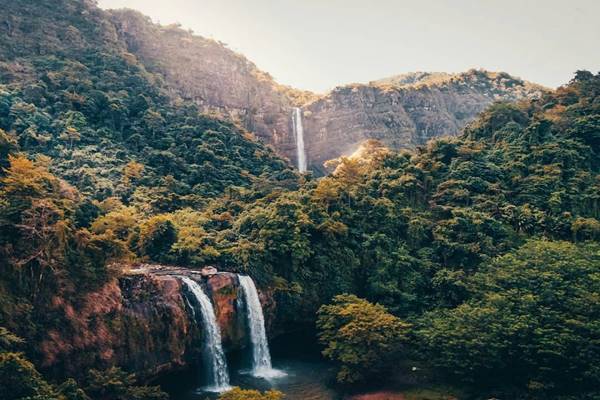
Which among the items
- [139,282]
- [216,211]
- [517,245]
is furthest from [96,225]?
[517,245]

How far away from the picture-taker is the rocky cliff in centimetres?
5959

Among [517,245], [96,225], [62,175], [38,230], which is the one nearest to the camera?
[38,230]

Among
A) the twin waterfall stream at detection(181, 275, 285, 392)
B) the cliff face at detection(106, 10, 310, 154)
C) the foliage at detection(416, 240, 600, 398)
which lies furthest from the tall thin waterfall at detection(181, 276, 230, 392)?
the cliff face at detection(106, 10, 310, 154)

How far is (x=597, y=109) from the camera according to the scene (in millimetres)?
38406

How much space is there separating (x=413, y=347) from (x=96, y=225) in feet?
53.1

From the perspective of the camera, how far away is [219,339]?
78.2ft

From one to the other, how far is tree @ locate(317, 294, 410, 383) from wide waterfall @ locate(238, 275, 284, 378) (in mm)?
3193

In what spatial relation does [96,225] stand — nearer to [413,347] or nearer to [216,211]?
[216,211]

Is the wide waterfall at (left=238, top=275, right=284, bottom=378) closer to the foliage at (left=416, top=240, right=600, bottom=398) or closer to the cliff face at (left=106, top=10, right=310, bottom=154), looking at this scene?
the foliage at (left=416, top=240, right=600, bottom=398)

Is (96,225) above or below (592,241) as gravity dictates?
above

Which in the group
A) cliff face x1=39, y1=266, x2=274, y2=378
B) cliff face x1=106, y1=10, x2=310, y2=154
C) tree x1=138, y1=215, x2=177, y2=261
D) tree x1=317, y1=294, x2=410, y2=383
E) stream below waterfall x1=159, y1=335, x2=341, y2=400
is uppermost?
cliff face x1=106, y1=10, x2=310, y2=154

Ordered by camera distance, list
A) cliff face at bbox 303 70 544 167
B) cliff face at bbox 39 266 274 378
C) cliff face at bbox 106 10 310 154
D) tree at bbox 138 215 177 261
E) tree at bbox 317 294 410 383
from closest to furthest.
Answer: cliff face at bbox 39 266 274 378, tree at bbox 317 294 410 383, tree at bbox 138 215 177 261, cliff face at bbox 106 10 310 154, cliff face at bbox 303 70 544 167

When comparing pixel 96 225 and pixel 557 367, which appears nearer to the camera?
pixel 557 367

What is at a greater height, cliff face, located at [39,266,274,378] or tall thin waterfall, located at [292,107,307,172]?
tall thin waterfall, located at [292,107,307,172]
